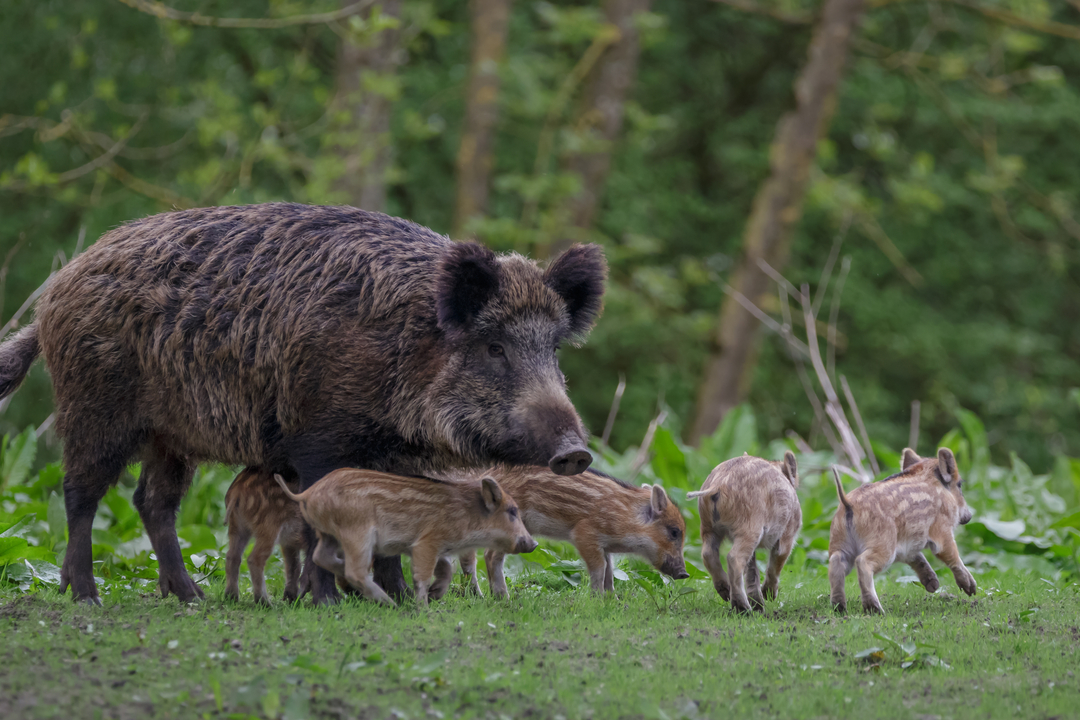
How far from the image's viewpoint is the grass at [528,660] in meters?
4.11

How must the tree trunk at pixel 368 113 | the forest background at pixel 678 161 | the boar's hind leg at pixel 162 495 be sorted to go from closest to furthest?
the boar's hind leg at pixel 162 495 < the tree trunk at pixel 368 113 < the forest background at pixel 678 161

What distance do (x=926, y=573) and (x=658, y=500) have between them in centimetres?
151

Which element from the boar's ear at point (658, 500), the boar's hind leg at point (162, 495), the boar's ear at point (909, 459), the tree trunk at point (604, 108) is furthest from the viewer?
the tree trunk at point (604, 108)

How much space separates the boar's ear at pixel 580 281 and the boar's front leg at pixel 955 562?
2.25m

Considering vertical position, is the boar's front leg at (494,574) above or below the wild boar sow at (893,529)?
below

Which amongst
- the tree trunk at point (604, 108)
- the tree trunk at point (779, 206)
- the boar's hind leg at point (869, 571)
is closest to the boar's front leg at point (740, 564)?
the boar's hind leg at point (869, 571)

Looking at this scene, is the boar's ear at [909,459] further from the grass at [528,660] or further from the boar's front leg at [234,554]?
the boar's front leg at [234,554]

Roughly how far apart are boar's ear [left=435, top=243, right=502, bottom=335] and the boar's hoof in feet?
3.04

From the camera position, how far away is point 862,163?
23.1 meters

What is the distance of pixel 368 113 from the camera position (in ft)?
49.4

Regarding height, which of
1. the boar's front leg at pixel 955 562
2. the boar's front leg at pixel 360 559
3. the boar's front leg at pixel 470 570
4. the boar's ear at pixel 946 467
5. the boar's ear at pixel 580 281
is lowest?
the boar's front leg at pixel 470 570

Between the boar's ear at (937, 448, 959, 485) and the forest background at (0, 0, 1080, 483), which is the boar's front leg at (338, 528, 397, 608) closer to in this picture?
the boar's ear at (937, 448, 959, 485)

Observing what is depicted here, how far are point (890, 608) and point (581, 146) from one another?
1115 centimetres

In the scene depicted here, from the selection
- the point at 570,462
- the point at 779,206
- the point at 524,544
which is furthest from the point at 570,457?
the point at 779,206
